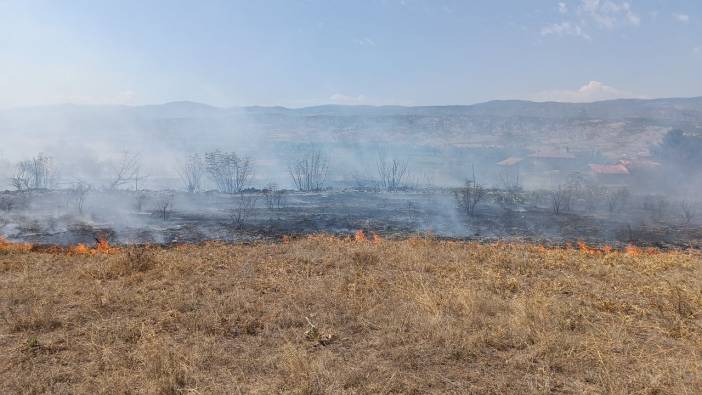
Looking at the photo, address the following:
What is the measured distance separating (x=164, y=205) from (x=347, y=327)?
28531 millimetres

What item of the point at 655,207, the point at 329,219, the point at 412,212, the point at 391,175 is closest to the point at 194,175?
the point at 329,219

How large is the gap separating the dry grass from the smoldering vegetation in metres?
12.8

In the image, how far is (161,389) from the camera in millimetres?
4199

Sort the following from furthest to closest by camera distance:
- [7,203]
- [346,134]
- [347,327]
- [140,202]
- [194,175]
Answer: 1. [346,134]
2. [194,175]
3. [140,202]
4. [7,203]
5. [347,327]

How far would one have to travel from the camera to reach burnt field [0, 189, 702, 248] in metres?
→ 21.8

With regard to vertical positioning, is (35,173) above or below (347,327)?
above

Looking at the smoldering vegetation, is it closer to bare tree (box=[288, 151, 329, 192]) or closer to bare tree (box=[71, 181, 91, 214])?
bare tree (box=[71, 181, 91, 214])

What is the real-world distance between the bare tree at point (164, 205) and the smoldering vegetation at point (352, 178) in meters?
0.23

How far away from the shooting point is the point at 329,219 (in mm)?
27391

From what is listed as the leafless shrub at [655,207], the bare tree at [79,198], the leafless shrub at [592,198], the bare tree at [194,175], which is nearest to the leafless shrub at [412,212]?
the leafless shrub at [592,198]

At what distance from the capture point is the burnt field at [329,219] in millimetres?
21797

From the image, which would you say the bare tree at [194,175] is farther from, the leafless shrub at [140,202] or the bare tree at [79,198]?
the bare tree at [79,198]

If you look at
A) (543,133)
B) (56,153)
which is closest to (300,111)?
(543,133)

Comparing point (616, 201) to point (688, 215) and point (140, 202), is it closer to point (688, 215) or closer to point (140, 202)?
point (688, 215)
